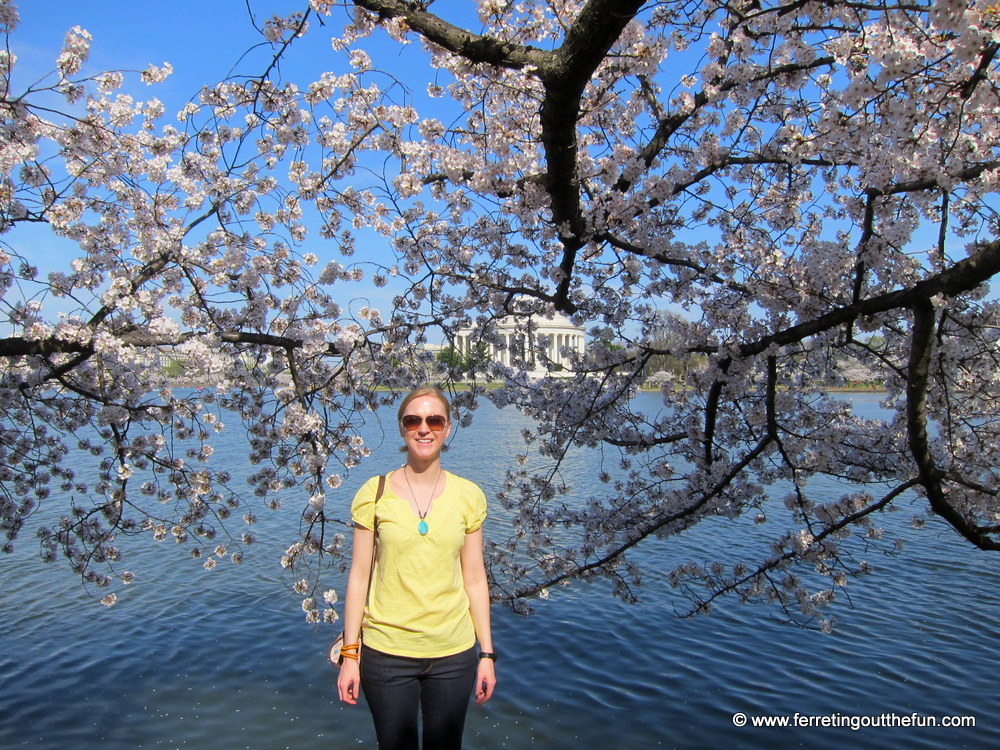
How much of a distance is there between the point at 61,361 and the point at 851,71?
5629mm

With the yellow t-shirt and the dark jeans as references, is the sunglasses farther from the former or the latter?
the dark jeans

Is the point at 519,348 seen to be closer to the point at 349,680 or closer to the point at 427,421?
the point at 427,421

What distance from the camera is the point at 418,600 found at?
9.69 ft

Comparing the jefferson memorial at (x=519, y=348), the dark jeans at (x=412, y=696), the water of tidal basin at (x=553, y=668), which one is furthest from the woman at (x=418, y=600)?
the jefferson memorial at (x=519, y=348)

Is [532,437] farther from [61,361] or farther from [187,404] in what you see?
[61,361]

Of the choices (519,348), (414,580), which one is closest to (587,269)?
(519,348)

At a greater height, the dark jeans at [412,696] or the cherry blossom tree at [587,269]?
the cherry blossom tree at [587,269]

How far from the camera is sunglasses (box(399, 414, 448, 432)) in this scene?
313cm

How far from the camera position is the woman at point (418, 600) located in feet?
9.52

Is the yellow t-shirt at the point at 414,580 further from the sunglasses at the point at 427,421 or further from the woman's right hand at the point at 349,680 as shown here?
the sunglasses at the point at 427,421

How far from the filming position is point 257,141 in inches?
237

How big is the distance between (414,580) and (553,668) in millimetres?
4850

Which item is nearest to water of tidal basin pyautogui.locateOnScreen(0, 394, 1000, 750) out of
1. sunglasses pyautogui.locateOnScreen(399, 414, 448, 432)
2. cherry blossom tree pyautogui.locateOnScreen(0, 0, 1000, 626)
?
cherry blossom tree pyautogui.locateOnScreen(0, 0, 1000, 626)

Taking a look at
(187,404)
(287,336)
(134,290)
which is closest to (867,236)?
(287,336)
